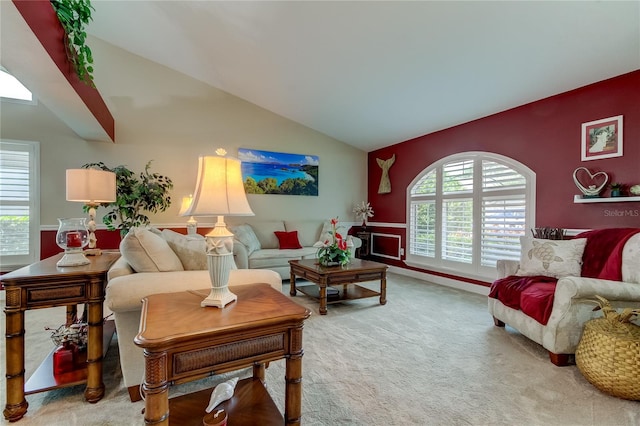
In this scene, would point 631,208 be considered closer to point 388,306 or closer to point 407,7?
point 388,306

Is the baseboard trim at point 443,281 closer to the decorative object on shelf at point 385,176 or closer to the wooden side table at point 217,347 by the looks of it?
the decorative object on shelf at point 385,176

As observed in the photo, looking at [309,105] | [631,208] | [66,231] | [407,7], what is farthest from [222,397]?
[309,105]

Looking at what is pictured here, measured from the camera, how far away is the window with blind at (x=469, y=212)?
3531 millimetres

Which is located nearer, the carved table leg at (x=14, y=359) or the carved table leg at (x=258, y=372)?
the carved table leg at (x=14, y=359)

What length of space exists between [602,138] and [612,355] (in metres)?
2.17

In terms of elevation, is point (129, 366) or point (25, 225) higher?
point (25, 225)

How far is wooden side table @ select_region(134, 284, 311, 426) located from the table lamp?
87mm

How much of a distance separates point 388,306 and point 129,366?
2525mm

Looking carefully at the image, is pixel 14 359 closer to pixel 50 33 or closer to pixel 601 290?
pixel 50 33

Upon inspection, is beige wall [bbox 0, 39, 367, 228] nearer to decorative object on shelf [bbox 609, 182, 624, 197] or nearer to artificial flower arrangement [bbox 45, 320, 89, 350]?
artificial flower arrangement [bbox 45, 320, 89, 350]

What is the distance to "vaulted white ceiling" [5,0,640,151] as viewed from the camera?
240 centimetres

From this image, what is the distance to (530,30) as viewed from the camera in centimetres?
243

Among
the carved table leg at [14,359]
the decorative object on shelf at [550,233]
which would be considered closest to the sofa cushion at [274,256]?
the carved table leg at [14,359]

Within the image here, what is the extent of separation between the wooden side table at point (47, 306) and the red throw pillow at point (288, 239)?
122 inches
